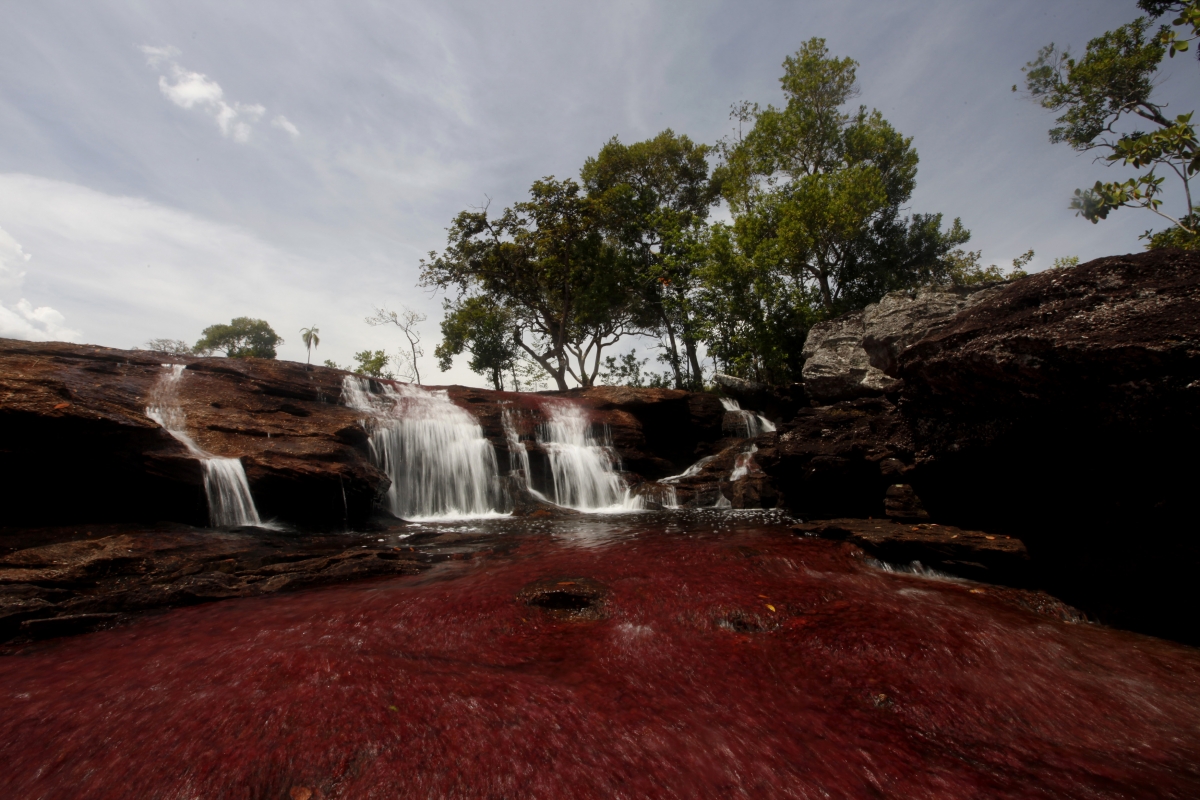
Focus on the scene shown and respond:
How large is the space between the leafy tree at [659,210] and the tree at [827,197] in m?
3.68

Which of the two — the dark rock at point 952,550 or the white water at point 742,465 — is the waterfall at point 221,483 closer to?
the dark rock at point 952,550

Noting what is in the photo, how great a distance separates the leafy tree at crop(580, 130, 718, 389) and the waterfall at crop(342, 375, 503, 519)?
1720cm

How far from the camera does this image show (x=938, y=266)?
31.0 m

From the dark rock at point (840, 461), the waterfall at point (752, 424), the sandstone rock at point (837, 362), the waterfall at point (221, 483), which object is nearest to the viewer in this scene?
the dark rock at point (840, 461)

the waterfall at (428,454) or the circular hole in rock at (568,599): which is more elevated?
the waterfall at (428,454)

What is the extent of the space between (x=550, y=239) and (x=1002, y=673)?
27.2 m

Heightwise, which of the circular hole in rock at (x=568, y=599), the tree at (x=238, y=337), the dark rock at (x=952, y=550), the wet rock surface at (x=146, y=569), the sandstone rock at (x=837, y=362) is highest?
the tree at (x=238, y=337)

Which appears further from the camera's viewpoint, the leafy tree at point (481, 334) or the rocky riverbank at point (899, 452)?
the leafy tree at point (481, 334)

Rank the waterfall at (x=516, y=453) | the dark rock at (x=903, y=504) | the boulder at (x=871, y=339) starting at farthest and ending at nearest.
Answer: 1. the waterfall at (x=516, y=453)
2. the boulder at (x=871, y=339)
3. the dark rock at (x=903, y=504)

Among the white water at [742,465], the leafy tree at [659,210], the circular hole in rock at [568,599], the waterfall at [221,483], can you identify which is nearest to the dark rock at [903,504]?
the circular hole in rock at [568,599]

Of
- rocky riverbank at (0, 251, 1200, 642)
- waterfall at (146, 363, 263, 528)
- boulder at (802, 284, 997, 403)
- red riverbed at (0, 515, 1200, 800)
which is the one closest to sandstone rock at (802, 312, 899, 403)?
boulder at (802, 284, 997, 403)

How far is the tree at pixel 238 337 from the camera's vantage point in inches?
2557

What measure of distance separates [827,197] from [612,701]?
78.3 feet

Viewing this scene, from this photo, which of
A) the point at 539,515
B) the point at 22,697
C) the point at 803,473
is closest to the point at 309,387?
the point at 539,515
